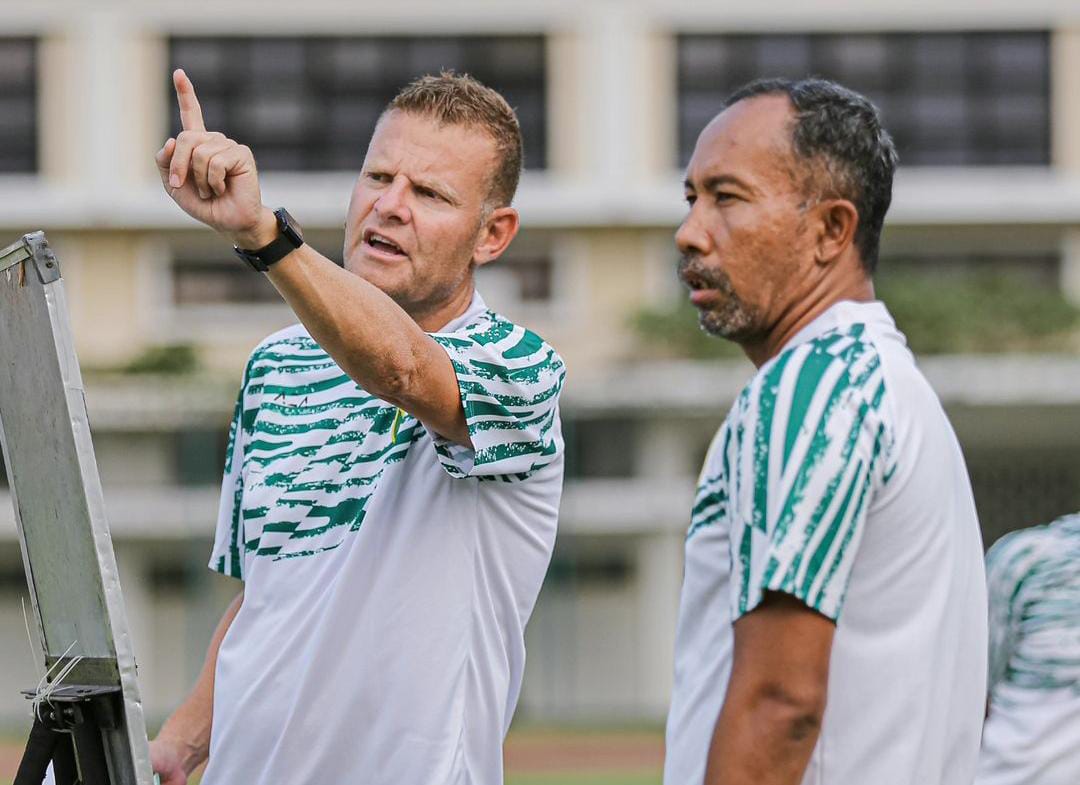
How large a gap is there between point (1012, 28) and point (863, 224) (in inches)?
1245

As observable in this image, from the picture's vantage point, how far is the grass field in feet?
51.1

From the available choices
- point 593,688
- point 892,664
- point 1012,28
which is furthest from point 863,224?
point 1012,28

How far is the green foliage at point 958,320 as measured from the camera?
30.3 m

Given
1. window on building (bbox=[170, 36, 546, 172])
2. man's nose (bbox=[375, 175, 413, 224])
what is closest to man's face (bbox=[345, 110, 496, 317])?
man's nose (bbox=[375, 175, 413, 224])

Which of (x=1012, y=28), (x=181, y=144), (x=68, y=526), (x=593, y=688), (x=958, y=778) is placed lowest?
(x=593, y=688)

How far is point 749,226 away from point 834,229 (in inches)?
5.2

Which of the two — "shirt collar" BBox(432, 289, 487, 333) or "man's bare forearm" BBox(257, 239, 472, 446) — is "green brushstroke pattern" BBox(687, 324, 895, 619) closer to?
"man's bare forearm" BBox(257, 239, 472, 446)

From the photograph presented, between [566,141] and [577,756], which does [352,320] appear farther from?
[566,141]

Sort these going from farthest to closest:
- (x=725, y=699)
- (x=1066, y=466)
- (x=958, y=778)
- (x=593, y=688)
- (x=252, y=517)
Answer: (x=593, y=688) < (x=1066, y=466) < (x=252, y=517) < (x=958, y=778) < (x=725, y=699)

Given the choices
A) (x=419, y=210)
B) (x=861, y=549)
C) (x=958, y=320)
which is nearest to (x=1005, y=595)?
(x=861, y=549)

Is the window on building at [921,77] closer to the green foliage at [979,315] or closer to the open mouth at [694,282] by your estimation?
the green foliage at [979,315]

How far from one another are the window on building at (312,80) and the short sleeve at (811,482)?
3004cm

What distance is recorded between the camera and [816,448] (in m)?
2.62

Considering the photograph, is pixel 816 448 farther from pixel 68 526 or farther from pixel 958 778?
pixel 68 526
